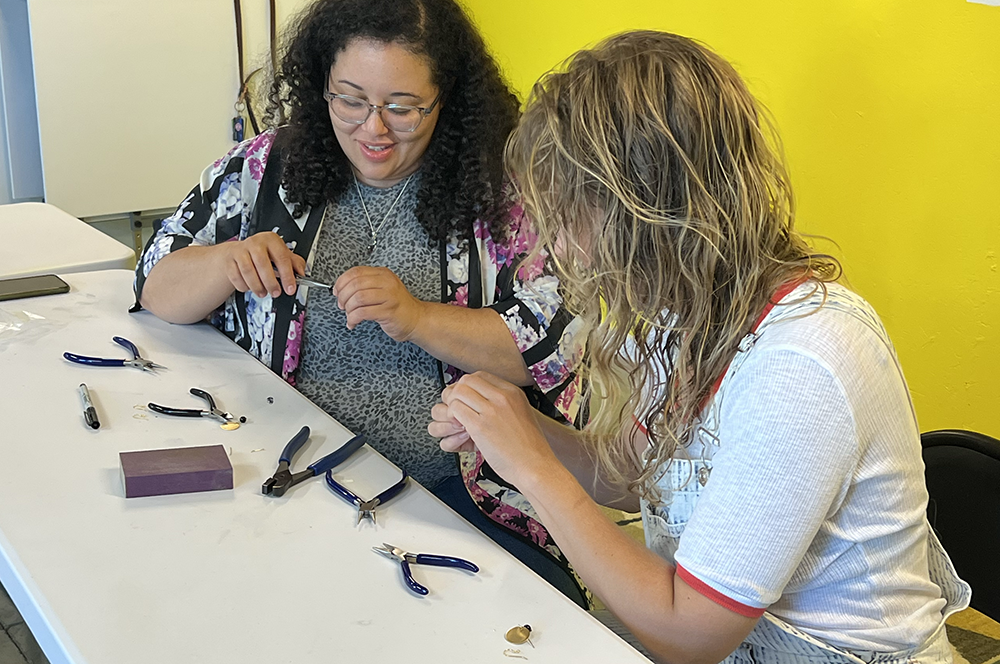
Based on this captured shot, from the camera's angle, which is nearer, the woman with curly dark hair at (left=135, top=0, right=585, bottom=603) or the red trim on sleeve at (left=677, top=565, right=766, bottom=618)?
the red trim on sleeve at (left=677, top=565, right=766, bottom=618)

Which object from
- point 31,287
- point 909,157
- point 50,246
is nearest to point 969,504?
point 909,157

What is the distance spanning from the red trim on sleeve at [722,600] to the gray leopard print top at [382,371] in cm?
70

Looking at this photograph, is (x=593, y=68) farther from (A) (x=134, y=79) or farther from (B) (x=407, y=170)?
(A) (x=134, y=79)

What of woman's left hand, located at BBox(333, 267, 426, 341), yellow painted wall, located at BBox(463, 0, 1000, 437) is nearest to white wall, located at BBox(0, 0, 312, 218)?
yellow painted wall, located at BBox(463, 0, 1000, 437)

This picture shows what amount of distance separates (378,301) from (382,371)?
0.20 metres

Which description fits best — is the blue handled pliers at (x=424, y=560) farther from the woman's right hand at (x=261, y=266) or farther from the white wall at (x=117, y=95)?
the white wall at (x=117, y=95)

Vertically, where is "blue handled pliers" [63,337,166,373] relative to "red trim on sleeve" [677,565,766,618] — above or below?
below

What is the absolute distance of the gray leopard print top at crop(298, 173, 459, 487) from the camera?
5.05 feet

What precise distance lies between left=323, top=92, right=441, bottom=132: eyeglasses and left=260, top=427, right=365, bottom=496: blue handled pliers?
512 mm

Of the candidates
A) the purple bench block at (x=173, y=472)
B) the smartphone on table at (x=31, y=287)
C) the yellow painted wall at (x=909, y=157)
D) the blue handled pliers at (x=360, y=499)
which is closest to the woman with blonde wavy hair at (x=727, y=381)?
the blue handled pliers at (x=360, y=499)

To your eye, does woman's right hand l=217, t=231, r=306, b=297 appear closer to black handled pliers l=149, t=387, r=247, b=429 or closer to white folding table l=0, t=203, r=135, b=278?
black handled pliers l=149, t=387, r=247, b=429

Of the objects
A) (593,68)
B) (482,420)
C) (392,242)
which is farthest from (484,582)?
(392,242)

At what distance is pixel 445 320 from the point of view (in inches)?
56.9

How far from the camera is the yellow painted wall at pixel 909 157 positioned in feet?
6.53
